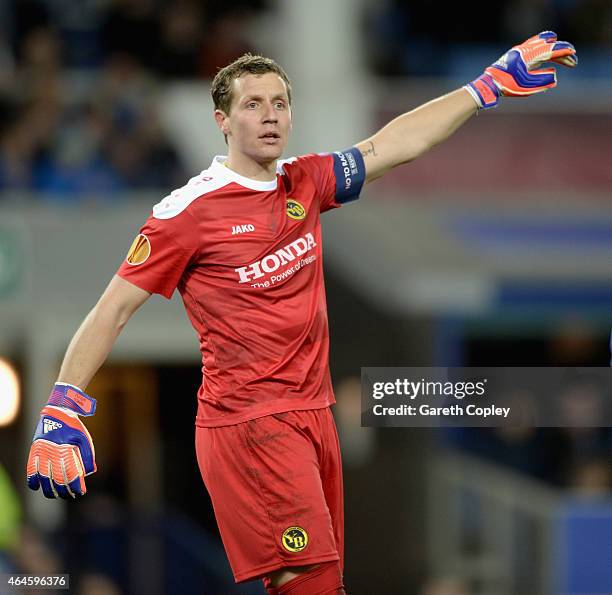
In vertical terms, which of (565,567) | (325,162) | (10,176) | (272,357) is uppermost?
(10,176)

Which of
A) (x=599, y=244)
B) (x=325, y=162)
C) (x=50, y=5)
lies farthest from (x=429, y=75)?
(x=325, y=162)

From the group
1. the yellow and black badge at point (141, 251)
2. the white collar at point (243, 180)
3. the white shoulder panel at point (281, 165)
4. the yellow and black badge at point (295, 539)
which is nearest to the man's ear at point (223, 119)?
the white collar at point (243, 180)

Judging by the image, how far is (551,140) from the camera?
1252cm

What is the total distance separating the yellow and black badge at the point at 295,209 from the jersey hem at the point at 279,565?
3.65 ft

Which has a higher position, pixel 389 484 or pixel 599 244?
pixel 599 244

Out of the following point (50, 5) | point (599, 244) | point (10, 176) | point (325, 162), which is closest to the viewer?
point (325, 162)

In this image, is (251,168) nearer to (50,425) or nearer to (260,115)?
(260,115)

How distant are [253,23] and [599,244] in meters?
4.13

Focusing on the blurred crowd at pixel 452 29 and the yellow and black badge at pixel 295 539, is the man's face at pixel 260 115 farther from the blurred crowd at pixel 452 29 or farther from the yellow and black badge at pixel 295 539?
the blurred crowd at pixel 452 29

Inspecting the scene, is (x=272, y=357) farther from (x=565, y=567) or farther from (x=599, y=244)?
(x=599, y=244)

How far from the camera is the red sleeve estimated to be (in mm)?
4605

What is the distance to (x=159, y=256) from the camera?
4.60 metres

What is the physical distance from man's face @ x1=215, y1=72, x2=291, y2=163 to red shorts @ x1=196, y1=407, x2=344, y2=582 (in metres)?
0.87

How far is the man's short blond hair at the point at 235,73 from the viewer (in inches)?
185
